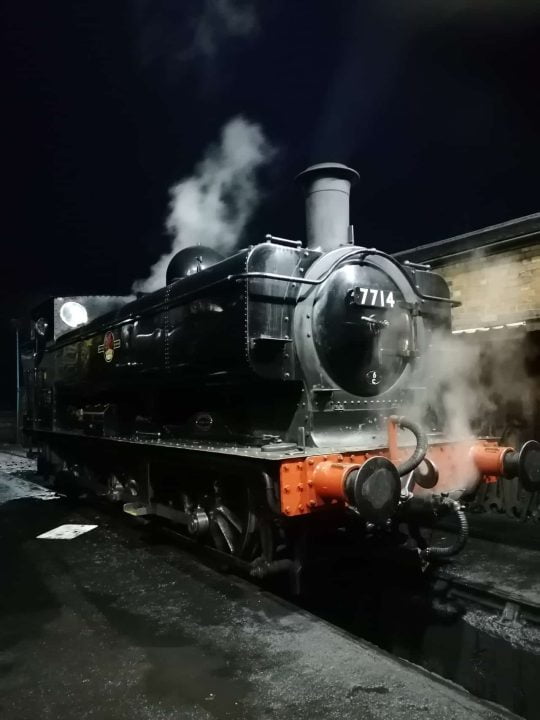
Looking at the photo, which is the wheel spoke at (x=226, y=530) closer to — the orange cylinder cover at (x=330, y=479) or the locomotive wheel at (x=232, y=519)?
the locomotive wheel at (x=232, y=519)

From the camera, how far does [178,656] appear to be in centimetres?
328

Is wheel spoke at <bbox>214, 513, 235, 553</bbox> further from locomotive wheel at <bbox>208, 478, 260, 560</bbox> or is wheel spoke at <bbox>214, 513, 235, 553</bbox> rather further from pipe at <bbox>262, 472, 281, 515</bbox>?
pipe at <bbox>262, 472, 281, 515</bbox>

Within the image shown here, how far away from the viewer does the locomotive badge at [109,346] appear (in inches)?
267

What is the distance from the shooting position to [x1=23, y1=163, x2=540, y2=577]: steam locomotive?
162 inches

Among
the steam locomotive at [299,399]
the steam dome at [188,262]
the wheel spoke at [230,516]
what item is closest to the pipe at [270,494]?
the steam locomotive at [299,399]

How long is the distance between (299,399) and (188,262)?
2536 mm

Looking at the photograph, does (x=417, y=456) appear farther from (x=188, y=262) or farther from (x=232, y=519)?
(x=188, y=262)

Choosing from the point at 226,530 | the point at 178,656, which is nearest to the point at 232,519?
the point at 226,530

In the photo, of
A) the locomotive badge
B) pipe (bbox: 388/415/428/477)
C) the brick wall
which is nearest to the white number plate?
pipe (bbox: 388/415/428/477)

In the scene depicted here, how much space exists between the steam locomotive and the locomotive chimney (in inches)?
0.4

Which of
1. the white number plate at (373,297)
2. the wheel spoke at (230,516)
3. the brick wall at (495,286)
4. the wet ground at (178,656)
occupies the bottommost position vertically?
the wet ground at (178,656)

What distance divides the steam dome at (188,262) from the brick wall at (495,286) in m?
3.62

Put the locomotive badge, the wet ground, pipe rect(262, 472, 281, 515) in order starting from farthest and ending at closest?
1. the locomotive badge
2. pipe rect(262, 472, 281, 515)
3. the wet ground

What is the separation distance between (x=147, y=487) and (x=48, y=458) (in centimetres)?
449
